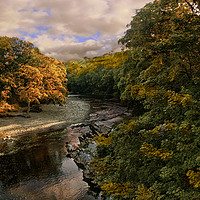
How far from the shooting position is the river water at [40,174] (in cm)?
751

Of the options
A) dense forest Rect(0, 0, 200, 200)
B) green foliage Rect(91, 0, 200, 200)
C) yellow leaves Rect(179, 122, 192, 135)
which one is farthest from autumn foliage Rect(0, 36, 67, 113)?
yellow leaves Rect(179, 122, 192, 135)

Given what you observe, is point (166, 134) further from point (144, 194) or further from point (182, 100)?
point (144, 194)

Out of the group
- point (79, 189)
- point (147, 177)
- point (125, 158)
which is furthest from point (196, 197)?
point (79, 189)

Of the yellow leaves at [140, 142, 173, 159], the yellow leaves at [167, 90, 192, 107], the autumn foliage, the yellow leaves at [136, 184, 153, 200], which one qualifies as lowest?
the yellow leaves at [136, 184, 153, 200]

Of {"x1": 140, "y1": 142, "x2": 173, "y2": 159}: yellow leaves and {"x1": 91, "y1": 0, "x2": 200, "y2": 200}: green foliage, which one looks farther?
{"x1": 140, "y1": 142, "x2": 173, "y2": 159}: yellow leaves

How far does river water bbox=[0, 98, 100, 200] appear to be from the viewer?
24.7 ft

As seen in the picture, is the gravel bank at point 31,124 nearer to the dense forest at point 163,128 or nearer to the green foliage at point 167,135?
the dense forest at point 163,128

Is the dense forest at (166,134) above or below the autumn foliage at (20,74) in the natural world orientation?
below

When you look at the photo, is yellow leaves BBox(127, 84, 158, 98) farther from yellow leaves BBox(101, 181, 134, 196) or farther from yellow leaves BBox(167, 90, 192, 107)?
yellow leaves BBox(101, 181, 134, 196)

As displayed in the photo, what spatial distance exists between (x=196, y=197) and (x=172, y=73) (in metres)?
3.85

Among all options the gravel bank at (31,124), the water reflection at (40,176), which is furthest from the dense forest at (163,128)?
the gravel bank at (31,124)

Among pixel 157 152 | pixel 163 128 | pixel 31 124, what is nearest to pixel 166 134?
pixel 163 128

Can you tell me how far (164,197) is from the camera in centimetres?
463

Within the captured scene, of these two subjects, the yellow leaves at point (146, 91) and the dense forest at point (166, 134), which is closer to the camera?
the dense forest at point (166, 134)
